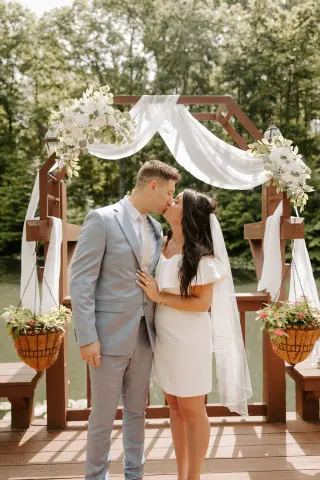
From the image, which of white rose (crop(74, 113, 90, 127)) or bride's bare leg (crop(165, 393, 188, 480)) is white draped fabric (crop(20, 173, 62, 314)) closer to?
white rose (crop(74, 113, 90, 127))

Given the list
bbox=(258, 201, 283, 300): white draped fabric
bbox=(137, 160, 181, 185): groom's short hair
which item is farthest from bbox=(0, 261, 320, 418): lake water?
bbox=(137, 160, 181, 185): groom's short hair

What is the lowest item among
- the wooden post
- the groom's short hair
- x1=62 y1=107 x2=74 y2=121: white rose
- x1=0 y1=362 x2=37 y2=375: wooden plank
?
the wooden post

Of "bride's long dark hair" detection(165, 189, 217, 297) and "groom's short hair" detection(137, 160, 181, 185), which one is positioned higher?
"groom's short hair" detection(137, 160, 181, 185)

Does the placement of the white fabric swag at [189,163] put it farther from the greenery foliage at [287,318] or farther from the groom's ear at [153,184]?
the groom's ear at [153,184]

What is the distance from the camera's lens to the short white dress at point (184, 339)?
2.33 m

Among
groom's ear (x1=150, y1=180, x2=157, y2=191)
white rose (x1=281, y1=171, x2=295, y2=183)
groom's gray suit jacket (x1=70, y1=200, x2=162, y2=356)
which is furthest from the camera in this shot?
white rose (x1=281, y1=171, x2=295, y2=183)

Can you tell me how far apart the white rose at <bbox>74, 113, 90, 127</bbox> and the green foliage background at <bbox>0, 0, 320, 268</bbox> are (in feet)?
44.0

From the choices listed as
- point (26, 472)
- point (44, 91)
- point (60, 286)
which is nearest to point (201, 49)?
point (44, 91)

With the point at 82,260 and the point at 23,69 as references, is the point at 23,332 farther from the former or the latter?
the point at 23,69

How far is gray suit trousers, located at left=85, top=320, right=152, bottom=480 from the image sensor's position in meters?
2.35

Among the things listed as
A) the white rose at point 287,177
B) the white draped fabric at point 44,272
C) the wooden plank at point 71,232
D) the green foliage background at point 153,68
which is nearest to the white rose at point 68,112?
the white draped fabric at point 44,272

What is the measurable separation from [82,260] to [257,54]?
1631 cm

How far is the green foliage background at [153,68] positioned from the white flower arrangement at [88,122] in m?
13.3

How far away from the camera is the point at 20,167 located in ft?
55.6
